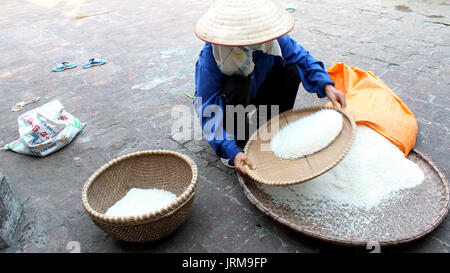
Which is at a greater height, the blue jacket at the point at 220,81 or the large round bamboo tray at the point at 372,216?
the blue jacket at the point at 220,81

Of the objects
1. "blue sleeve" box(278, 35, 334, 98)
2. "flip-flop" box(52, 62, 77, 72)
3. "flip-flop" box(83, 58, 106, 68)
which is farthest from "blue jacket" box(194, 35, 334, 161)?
"flip-flop" box(52, 62, 77, 72)

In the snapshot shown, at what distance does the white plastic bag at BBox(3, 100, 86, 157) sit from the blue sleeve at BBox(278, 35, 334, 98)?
1509 mm

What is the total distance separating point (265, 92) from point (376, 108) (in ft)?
2.11

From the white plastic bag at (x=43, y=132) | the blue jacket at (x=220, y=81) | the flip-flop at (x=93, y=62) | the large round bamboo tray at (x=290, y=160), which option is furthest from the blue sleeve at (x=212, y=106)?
the flip-flop at (x=93, y=62)

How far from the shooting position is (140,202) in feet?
5.76

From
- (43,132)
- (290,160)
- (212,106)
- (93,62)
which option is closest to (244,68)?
(212,106)

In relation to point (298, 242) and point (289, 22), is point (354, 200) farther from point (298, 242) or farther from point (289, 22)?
point (289, 22)

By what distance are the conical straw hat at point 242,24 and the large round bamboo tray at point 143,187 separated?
1.98 ft

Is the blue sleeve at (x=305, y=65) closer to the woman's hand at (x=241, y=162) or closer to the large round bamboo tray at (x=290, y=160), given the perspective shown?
the large round bamboo tray at (x=290, y=160)

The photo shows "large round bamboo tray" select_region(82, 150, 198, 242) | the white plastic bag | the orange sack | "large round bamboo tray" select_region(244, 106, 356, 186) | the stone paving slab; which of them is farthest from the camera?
the white plastic bag

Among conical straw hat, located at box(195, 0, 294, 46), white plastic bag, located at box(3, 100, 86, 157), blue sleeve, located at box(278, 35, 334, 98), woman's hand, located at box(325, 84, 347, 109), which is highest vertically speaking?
conical straw hat, located at box(195, 0, 294, 46)

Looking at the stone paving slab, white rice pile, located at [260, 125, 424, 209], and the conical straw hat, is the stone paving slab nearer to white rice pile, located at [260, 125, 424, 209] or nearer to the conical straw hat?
white rice pile, located at [260, 125, 424, 209]

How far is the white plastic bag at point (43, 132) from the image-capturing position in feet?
7.48

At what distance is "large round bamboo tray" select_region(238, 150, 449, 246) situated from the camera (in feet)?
4.89
